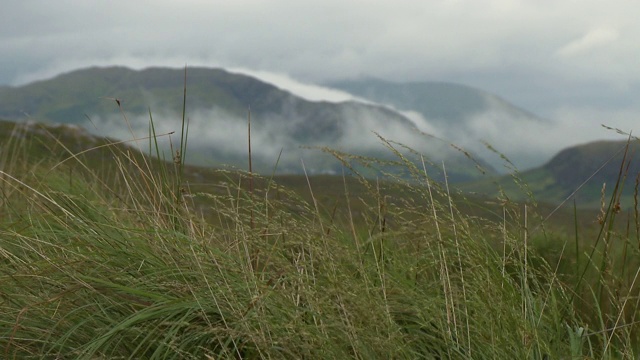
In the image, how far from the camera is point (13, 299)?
283cm

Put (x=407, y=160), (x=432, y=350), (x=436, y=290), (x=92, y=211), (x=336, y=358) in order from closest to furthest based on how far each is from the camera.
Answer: (x=336, y=358), (x=432, y=350), (x=407, y=160), (x=436, y=290), (x=92, y=211)

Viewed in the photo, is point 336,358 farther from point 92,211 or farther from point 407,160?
point 92,211

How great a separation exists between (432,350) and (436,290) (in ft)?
1.50

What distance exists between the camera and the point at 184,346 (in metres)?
2.40

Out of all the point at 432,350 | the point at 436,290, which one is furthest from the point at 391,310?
the point at 436,290

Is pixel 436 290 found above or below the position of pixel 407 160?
below

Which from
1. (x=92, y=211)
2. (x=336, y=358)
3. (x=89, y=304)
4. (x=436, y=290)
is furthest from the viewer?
(x=92, y=211)

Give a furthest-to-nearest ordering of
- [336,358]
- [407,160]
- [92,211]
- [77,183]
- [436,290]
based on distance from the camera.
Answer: [77,183]
[92,211]
[436,290]
[407,160]
[336,358]

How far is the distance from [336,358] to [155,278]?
721 mm

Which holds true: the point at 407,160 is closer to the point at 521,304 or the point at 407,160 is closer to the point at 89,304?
the point at 521,304

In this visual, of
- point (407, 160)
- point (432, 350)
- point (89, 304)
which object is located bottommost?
point (432, 350)

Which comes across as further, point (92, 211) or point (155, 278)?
point (92, 211)

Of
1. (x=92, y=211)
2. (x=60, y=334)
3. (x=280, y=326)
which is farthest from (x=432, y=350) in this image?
(x=92, y=211)

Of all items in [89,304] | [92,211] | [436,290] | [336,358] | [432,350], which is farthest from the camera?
[92,211]
